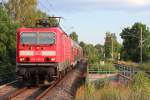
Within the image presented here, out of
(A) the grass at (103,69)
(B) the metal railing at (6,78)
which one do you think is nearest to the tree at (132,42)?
(A) the grass at (103,69)

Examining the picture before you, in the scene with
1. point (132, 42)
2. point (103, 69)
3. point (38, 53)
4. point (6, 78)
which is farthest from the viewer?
point (132, 42)

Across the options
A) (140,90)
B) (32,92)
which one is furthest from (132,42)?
(140,90)

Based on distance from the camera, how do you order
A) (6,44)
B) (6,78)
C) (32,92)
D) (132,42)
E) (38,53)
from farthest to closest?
(132,42) → (6,44) → (6,78) → (38,53) → (32,92)

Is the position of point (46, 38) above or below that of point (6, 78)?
above

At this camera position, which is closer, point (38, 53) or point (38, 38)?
point (38, 53)

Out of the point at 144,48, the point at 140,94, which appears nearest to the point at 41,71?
the point at 140,94

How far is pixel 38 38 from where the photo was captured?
2858 cm

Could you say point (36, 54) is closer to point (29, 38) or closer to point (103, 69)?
point (29, 38)

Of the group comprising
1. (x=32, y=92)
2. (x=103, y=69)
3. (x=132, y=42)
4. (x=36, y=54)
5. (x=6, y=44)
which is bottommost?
(x=32, y=92)

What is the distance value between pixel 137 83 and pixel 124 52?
7788cm

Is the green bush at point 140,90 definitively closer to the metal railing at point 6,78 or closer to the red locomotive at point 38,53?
the red locomotive at point 38,53

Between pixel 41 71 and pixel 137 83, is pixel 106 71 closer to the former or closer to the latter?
pixel 41 71

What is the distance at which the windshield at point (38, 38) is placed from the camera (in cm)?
2852

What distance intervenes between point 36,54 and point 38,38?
1.00m
